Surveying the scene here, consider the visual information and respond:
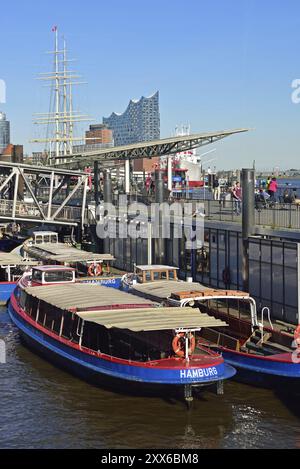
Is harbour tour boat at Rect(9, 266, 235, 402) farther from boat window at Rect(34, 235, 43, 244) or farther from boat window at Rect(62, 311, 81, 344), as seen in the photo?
boat window at Rect(34, 235, 43, 244)

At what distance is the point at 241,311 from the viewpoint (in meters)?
28.5

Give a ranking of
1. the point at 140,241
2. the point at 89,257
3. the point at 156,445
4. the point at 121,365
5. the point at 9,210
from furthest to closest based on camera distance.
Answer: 1. the point at 9,210
2. the point at 140,241
3. the point at 89,257
4. the point at 121,365
5. the point at 156,445

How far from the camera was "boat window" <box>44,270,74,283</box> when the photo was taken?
115ft

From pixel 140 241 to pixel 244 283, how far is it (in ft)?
46.3

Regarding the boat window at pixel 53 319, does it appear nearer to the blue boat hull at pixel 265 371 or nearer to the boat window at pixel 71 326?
the boat window at pixel 71 326

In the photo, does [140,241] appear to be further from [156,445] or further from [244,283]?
[156,445]

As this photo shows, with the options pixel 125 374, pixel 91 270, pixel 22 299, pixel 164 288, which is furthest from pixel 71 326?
pixel 91 270

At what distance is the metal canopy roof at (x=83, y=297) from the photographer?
86.1 feet

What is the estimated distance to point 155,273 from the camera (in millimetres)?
34938

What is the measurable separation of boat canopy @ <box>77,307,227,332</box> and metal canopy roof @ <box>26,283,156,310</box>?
1558mm

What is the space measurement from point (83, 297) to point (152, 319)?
5.27 meters

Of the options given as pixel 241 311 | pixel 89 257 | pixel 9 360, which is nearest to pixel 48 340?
pixel 9 360

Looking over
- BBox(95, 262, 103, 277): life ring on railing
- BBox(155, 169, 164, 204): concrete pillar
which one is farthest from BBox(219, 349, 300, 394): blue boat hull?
BBox(155, 169, 164, 204): concrete pillar

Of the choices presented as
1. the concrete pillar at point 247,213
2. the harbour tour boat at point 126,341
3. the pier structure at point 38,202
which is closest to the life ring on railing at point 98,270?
the pier structure at point 38,202
